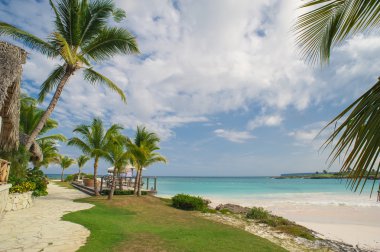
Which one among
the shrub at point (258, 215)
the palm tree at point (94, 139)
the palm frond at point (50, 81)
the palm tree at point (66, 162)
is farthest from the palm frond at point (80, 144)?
the palm tree at point (66, 162)

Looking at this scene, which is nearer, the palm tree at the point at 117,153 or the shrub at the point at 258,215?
the shrub at the point at 258,215

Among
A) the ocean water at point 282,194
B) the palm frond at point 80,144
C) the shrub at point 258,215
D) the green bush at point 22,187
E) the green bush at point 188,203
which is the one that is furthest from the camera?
the ocean water at point 282,194

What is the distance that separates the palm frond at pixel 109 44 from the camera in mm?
12055

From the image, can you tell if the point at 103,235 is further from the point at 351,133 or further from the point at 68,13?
the point at 68,13

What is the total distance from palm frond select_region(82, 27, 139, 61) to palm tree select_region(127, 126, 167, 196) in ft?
22.4

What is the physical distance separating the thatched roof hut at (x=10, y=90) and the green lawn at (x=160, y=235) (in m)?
3.30

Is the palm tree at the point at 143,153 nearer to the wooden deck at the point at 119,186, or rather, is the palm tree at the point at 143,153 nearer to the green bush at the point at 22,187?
the wooden deck at the point at 119,186

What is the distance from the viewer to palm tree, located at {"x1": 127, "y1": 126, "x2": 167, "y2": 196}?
17750mm

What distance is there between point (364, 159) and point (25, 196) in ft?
42.0

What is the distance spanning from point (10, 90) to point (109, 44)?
18.3 feet

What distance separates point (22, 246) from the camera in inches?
235

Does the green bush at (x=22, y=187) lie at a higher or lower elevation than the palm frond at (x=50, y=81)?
lower

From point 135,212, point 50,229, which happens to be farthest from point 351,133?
point 135,212

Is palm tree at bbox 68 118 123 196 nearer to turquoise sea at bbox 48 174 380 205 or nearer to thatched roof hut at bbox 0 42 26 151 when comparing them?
thatched roof hut at bbox 0 42 26 151
